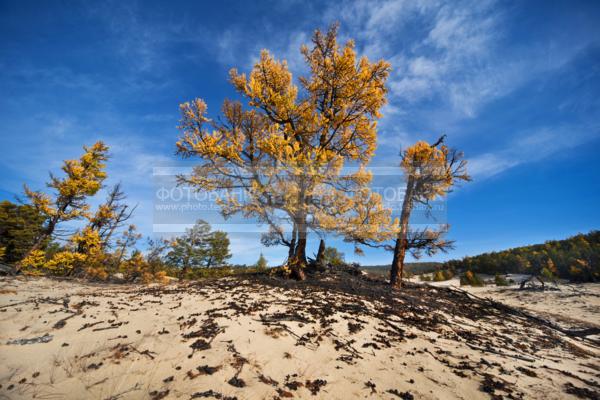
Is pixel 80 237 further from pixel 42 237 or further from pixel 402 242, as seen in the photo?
pixel 402 242

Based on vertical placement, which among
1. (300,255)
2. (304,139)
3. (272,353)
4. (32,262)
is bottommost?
(272,353)

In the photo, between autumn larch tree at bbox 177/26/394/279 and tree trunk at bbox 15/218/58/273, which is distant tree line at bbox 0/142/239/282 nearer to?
tree trunk at bbox 15/218/58/273

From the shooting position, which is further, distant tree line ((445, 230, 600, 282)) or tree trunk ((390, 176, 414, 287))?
distant tree line ((445, 230, 600, 282))

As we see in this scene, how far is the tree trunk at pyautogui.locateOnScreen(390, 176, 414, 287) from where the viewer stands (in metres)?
9.98

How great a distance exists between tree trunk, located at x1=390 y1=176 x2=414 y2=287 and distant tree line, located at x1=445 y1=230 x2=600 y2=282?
1235cm

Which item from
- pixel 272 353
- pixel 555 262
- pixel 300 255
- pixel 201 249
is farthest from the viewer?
A: pixel 201 249

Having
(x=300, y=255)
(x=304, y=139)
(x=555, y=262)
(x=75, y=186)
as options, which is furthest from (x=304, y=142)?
(x=555, y=262)

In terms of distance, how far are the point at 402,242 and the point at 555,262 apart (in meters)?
15.3

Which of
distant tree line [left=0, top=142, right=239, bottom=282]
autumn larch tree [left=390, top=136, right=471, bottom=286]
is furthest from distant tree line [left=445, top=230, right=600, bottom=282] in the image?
A: distant tree line [left=0, top=142, right=239, bottom=282]

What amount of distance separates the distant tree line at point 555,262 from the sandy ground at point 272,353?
46.2 feet

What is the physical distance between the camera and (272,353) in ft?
10.6

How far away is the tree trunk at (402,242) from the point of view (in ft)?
32.8

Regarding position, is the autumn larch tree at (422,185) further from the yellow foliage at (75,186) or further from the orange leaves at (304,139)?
the yellow foliage at (75,186)

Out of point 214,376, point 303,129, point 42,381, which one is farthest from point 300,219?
point 42,381
